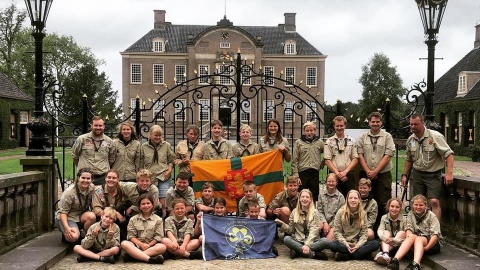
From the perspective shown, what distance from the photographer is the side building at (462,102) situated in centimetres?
3538

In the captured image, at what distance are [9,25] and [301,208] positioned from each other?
173 ft

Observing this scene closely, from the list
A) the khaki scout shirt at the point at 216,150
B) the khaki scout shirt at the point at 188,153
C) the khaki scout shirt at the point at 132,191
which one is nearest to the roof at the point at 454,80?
the khaki scout shirt at the point at 216,150

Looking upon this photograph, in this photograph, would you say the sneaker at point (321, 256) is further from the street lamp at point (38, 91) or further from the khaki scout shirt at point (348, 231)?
the street lamp at point (38, 91)

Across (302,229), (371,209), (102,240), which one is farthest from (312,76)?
(102,240)

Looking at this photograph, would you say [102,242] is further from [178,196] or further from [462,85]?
[462,85]

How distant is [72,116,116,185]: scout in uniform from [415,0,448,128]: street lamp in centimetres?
541

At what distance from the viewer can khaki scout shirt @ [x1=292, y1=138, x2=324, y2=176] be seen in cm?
863

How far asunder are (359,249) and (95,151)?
14.0 ft

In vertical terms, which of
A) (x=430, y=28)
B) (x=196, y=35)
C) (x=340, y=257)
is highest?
(x=196, y=35)

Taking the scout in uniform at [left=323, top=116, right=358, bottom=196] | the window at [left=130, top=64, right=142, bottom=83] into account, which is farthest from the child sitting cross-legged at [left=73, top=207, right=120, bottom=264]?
the window at [left=130, top=64, right=142, bottom=83]

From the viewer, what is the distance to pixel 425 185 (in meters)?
7.99

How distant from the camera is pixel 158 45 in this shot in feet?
170

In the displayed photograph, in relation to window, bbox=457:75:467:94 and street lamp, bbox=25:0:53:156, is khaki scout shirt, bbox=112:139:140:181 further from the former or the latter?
window, bbox=457:75:467:94

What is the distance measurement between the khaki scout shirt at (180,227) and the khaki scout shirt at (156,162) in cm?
110
